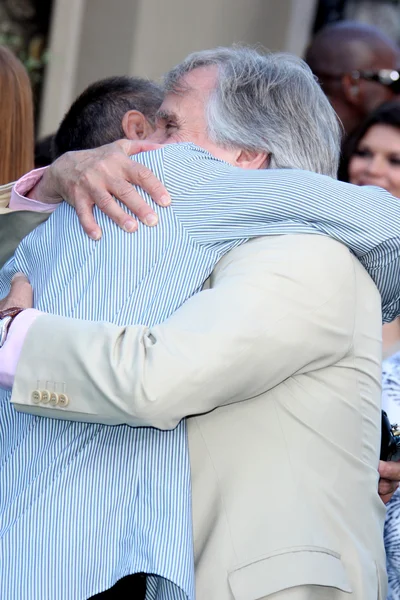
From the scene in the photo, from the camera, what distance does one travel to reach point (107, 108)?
3156mm

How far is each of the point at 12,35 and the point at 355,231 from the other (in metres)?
4.77

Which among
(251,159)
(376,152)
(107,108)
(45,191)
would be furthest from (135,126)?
(376,152)

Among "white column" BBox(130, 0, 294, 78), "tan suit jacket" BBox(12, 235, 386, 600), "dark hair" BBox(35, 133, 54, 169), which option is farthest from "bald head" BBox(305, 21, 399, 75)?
"tan suit jacket" BBox(12, 235, 386, 600)

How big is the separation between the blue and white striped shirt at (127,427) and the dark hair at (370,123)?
2.60 meters

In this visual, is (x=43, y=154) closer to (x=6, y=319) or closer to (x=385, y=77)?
(x=385, y=77)

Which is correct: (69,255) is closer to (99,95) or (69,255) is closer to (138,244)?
(138,244)

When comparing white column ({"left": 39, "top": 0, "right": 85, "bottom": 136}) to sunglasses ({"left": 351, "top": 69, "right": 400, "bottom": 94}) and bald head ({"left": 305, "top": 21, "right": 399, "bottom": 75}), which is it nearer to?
bald head ({"left": 305, "top": 21, "right": 399, "bottom": 75})

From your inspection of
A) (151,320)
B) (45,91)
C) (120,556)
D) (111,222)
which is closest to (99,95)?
(111,222)

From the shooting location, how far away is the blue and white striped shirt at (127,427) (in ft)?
6.56

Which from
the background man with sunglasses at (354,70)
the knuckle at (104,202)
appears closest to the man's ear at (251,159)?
the knuckle at (104,202)

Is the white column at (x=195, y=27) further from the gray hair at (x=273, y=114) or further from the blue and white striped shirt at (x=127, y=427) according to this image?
the blue and white striped shirt at (x=127, y=427)

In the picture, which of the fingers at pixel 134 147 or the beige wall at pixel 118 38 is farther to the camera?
the beige wall at pixel 118 38

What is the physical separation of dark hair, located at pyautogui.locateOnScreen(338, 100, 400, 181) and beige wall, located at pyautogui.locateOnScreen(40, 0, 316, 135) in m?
1.88

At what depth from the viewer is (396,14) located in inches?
299
